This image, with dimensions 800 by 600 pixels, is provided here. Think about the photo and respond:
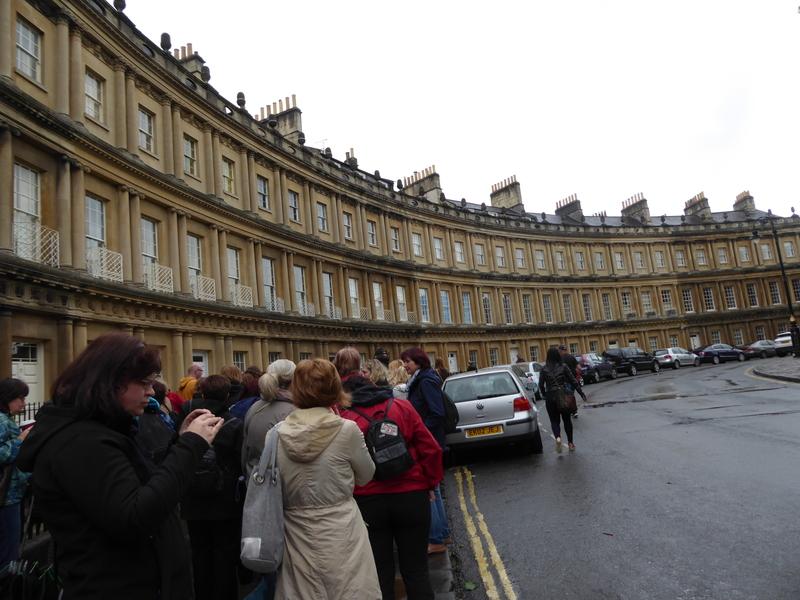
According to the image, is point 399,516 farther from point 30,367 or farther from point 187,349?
point 187,349

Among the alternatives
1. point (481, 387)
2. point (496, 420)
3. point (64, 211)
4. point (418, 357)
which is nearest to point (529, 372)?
point (481, 387)

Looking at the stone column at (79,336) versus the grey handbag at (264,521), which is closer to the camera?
the grey handbag at (264,521)

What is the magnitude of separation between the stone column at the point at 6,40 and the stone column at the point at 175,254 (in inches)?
255

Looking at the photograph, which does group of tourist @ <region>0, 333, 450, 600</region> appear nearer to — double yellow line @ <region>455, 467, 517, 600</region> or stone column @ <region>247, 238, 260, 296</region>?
double yellow line @ <region>455, 467, 517, 600</region>

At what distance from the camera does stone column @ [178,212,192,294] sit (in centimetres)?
1916

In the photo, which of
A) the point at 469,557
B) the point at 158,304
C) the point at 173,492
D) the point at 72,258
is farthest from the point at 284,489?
the point at 158,304

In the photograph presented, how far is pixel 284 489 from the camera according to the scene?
3.20 meters

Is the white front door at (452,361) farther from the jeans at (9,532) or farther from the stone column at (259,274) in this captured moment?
the jeans at (9,532)

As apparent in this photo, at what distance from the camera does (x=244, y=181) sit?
78.9 ft

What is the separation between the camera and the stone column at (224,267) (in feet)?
70.0

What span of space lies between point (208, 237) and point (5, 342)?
9.55 m

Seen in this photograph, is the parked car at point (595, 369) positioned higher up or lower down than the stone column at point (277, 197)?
lower down

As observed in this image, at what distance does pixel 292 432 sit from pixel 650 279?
189 ft

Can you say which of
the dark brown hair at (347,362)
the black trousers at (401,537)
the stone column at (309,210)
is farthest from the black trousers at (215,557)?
the stone column at (309,210)
